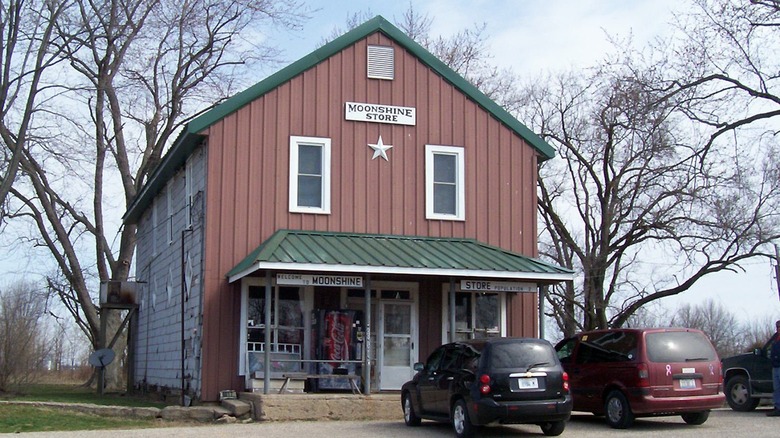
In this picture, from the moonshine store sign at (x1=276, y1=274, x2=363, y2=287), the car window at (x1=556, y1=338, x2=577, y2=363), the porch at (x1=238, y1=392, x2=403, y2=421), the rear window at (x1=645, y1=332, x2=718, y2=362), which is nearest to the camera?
the rear window at (x1=645, y1=332, x2=718, y2=362)

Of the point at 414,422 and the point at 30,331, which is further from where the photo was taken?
the point at 30,331

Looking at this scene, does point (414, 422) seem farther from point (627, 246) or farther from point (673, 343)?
point (627, 246)

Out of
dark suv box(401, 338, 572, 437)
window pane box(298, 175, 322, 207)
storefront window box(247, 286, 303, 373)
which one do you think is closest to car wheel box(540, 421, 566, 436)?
dark suv box(401, 338, 572, 437)

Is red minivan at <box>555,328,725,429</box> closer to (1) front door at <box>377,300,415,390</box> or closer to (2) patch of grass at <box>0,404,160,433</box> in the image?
(1) front door at <box>377,300,415,390</box>

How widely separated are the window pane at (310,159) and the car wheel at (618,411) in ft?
26.7

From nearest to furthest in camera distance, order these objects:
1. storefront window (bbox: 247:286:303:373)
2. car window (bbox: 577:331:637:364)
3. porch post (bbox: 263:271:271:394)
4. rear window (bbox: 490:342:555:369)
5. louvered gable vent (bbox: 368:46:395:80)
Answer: rear window (bbox: 490:342:555:369) → car window (bbox: 577:331:637:364) → porch post (bbox: 263:271:271:394) → storefront window (bbox: 247:286:303:373) → louvered gable vent (bbox: 368:46:395:80)

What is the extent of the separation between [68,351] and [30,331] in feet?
178

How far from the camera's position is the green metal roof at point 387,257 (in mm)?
18453

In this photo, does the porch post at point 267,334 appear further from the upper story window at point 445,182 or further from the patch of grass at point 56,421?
the upper story window at point 445,182

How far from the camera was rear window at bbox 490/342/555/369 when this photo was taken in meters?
14.4

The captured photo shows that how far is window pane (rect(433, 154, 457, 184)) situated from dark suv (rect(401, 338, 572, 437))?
23.6 ft

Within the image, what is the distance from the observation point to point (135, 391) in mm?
29875

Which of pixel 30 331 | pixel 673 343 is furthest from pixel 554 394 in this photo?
pixel 30 331

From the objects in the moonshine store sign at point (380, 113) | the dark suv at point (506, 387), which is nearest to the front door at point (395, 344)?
the moonshine store sign at point (380, 113)
